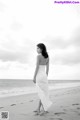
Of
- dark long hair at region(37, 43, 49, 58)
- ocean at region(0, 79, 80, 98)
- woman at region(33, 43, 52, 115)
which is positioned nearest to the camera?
dark long hair at region(37, 43, 49, 58)

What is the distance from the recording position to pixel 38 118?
5.04 meters

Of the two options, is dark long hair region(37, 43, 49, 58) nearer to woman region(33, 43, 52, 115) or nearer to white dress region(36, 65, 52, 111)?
woman region(33, 43, 52, 115)

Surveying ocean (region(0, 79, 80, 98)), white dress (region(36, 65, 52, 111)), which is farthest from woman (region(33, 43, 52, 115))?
ocean (region(0, 79, 80, 98))

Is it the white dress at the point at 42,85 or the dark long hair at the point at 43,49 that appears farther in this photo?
the white dress at the point at 42,85

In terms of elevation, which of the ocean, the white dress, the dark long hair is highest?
the dark long hair

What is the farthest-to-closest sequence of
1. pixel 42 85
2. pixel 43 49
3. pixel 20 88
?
pixel 20 88, pixel 42 85, pixel 43 49

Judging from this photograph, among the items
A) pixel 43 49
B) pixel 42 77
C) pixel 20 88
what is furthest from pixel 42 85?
pixel 20 88

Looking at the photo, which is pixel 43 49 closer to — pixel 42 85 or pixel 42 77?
pixel 42 77

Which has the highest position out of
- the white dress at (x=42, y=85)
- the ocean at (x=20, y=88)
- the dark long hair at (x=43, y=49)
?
the dark long hair at (x=43, y=49)

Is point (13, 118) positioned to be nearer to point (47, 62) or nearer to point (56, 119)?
point (56, 119)

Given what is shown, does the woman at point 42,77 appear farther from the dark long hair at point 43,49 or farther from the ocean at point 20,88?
the ocean at point 20,88

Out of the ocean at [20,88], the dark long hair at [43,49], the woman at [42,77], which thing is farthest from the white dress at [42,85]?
the ocean at [20,88]

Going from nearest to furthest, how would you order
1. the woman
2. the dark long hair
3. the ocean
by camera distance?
1. the dark long hair
2. the woman
3. the ocean

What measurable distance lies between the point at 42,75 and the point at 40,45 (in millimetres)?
922
